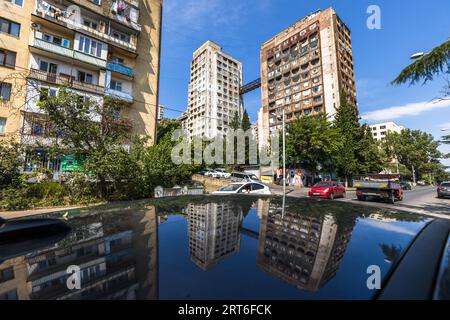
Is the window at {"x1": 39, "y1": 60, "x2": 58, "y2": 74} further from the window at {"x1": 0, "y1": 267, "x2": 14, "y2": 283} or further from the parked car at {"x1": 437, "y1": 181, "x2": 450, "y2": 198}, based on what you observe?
the parked car at {"x1": 437, "y1": 181, "x2": 450, "y2": 198}

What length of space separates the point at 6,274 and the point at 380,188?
16.6 metres

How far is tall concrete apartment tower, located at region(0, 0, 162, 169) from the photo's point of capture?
14141mm

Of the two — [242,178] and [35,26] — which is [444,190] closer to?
[242,178]

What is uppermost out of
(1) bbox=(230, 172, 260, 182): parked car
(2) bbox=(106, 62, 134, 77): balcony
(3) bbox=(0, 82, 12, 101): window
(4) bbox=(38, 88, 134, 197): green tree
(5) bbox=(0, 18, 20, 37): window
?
(5) bbox=(0, 18, 20, 37): window

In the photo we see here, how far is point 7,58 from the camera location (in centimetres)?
1436

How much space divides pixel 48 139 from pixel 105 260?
1339 cm

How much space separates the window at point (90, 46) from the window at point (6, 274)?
70.9ft

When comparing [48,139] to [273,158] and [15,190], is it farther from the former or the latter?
[273,158]

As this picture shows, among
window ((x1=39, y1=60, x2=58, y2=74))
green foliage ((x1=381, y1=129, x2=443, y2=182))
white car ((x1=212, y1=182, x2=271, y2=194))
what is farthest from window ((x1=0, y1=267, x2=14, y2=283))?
green foliage ((x1=381, y1=129, x2=443, y2=182))

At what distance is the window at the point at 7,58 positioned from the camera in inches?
558

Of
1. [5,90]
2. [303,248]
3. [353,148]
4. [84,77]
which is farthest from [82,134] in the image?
[353,148]

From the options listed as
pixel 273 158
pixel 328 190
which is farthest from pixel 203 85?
pixel 328 190

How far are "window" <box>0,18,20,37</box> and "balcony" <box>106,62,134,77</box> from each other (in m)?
5.94

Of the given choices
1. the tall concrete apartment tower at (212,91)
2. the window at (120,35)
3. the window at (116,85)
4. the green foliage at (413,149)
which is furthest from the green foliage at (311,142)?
the tall concrete apartment tower at (212,91)
